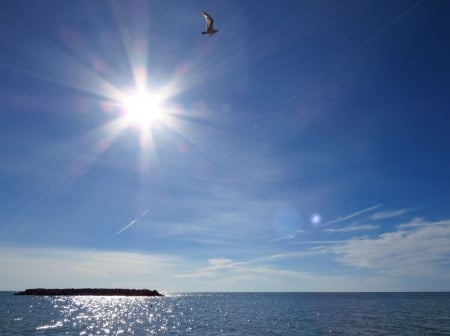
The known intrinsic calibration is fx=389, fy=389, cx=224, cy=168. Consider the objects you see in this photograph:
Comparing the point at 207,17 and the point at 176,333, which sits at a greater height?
the point at 207,17

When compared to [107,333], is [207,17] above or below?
above

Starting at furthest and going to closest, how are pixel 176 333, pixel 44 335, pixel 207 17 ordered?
pixel 176 333
pixel 44 335
pixel 207 17

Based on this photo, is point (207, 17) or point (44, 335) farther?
point (44, 335)

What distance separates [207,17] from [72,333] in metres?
45.4

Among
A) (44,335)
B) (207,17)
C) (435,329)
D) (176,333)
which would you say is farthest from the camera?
(435,329)

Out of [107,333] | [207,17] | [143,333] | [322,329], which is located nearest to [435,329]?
[322,329]

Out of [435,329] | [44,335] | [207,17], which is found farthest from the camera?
[435,329]

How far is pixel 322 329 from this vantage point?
185ft

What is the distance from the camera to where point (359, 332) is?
52656 millimetres

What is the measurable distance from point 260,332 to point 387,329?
62.3 feet

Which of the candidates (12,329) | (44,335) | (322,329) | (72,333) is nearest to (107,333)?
(72,333)

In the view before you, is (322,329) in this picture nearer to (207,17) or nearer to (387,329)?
(387,329)

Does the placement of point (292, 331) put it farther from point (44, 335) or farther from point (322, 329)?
point (44, 335)

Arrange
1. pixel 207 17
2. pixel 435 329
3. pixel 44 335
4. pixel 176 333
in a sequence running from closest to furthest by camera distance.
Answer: pixel 207 17 < pixel 44 335 < pixel 176 333 < pixel 435 329
